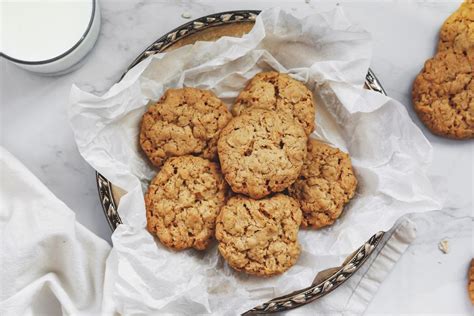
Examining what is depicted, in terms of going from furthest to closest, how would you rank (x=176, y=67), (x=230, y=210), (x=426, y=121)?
1. (x=426, y=121)
2. (x=176, y=67)
3. (x=230, y=210)

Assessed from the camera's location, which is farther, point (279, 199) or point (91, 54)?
point (91, 54)

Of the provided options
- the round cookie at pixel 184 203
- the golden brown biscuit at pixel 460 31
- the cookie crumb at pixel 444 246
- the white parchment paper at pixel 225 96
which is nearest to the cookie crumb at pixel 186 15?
the white parchment paper at pixel 225 96

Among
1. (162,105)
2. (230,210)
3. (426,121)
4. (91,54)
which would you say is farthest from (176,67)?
(426,121)

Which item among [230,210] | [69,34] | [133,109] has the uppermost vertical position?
[69,34]

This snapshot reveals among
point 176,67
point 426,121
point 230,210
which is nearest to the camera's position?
point 230,210

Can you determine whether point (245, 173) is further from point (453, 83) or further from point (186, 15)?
point (453, 83)

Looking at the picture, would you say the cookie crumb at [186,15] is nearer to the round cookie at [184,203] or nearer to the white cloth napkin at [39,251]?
the round cookie at [184,203]

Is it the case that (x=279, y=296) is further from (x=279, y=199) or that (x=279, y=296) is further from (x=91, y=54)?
(x=91, y=54)

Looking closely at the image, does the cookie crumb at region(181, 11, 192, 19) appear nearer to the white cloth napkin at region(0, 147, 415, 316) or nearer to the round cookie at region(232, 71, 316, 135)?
the round cookie at region(232, 71, 316, 135)

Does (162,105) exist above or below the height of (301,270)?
above
